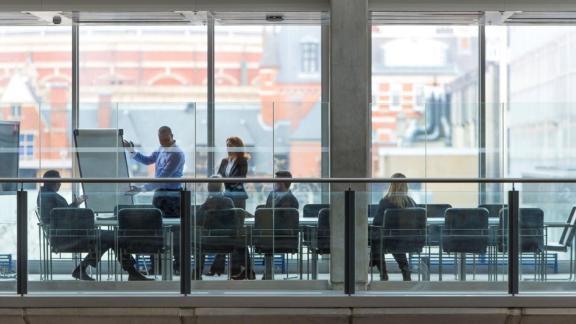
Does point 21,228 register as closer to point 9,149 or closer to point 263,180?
point 263,180

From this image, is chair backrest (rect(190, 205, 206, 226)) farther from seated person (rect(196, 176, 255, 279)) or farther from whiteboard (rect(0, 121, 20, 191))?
whiteboard (rect(0, 121, 20, 191))

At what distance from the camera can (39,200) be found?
7.96m

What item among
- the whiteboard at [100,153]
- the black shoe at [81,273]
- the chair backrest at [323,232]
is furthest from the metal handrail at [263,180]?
the whiteboard at [100,153]

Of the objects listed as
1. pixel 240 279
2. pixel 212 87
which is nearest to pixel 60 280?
pixel 240 279

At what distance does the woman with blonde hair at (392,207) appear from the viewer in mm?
8031

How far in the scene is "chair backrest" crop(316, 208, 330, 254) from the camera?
7996 millimetres

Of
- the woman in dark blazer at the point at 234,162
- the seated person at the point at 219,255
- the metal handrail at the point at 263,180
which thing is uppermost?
the woman in dark blazer at the point at 234,162

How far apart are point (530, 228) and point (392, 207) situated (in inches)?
45.2

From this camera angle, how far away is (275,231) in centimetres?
→ 805

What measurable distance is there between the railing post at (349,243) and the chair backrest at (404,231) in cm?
26

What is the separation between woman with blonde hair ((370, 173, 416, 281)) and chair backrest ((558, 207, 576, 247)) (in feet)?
4.06

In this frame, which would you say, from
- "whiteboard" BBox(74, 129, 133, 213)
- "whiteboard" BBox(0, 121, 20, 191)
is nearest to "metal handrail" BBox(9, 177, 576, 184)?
"whiteboard" BBox(74, 129, 133, 213)

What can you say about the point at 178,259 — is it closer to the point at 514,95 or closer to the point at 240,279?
the point at 240,279

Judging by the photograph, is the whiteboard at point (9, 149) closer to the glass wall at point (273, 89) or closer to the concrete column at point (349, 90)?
the glass wall at point (273, 89)
